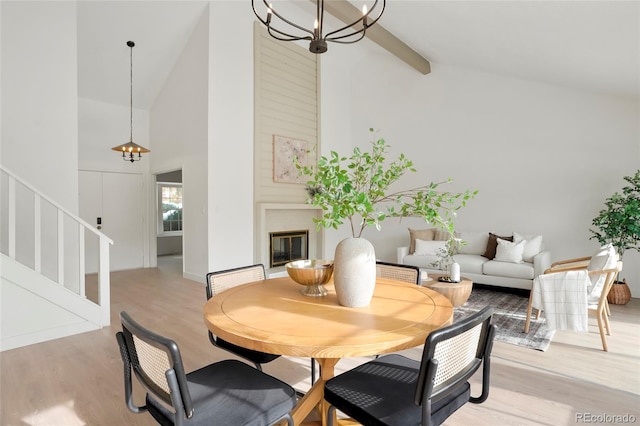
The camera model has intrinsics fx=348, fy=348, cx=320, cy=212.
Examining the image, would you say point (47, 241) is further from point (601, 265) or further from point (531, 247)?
point (531, 247)

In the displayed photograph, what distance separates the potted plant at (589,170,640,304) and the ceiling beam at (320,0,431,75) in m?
3.38

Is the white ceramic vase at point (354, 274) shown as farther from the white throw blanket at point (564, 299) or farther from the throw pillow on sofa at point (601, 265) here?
the throw pillow on sofa at point (601, 265)

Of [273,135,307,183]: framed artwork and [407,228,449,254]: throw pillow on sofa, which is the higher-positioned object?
[273,135,307,183]: framed artwork

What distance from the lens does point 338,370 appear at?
2436mm

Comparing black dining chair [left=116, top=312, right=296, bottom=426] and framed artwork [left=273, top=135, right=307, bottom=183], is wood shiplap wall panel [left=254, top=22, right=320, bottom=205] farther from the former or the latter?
black dining chair [left=116, top=312, right=296, bottom=426]

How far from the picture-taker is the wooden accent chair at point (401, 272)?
217cm

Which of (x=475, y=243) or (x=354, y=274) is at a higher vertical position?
(x=354, y=274)

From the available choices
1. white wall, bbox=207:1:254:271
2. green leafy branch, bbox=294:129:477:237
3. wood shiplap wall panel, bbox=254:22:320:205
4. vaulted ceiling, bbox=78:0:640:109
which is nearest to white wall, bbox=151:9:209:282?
white wall, bbox=207:1:254:271

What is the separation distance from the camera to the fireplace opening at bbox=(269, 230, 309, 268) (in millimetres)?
5930

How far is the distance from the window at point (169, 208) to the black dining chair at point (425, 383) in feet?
24.5

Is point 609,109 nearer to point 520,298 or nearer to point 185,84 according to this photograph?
point 520,298

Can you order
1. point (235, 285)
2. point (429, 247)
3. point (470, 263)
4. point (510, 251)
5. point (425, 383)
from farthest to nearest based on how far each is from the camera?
→ point (429, 247) < point (470, 263) < point (510, 251) < point (235, 285) < point (425, 383)

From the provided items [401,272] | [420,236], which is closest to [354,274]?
[401,272]

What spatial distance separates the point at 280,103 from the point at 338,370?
15.2 ft
